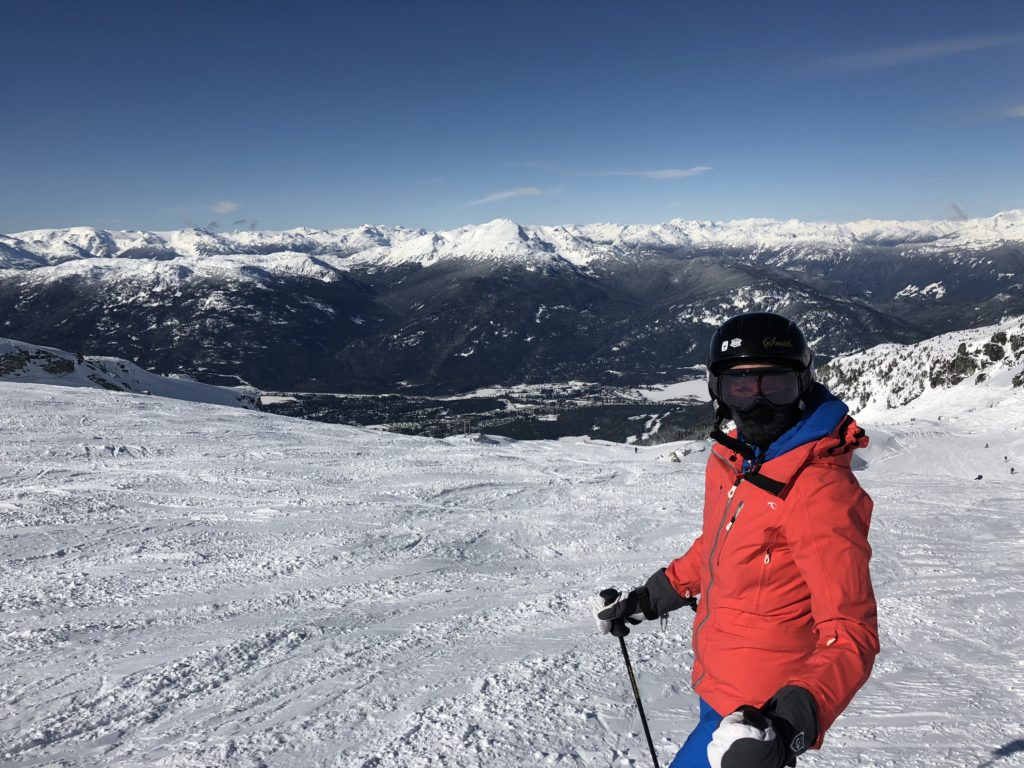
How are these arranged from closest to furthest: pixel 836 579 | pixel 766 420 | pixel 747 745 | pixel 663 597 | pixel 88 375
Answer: pixel 747 745 < pixel 836 579 < pixel 766 420 < pixel 663 597 < pixel 88 375

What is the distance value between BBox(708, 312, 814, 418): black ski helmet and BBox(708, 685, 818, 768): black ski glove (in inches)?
61.1

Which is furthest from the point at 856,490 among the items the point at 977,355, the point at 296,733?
the point at 977,355

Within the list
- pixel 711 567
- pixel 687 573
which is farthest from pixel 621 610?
pixel 711 567

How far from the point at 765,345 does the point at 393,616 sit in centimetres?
687

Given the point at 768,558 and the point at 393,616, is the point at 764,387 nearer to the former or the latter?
the point at 768,558

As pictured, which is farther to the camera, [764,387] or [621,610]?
[621,610]

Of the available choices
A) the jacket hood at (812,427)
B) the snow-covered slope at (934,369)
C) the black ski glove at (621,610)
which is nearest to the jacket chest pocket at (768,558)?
the jacket hood at (812,427)

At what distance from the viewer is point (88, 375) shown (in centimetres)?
5050

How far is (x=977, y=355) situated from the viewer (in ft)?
223

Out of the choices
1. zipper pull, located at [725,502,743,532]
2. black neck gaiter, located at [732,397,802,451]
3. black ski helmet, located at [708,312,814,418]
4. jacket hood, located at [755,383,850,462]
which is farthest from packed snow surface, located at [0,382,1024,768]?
black ski helmet, located at [708,312,814,418]

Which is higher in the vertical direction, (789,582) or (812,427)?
(812,427)

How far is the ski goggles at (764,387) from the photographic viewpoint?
10.6ft

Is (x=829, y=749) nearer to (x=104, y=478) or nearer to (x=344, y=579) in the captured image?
(x=344, y=579)

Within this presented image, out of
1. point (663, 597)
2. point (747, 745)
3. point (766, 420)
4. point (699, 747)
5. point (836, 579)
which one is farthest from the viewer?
point (663, 597)
